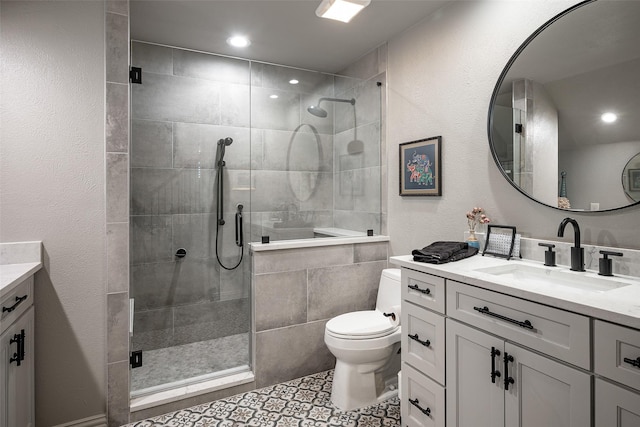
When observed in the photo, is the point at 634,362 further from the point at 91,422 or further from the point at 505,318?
Answer: the point at 91,422

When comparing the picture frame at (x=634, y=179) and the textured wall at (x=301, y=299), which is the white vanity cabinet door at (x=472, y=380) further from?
the textured wall at (x=301, y=299)

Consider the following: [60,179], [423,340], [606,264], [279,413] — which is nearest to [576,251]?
[606,264]

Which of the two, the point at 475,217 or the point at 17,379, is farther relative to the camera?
the point at 475,217

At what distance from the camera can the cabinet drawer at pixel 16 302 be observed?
144 cm

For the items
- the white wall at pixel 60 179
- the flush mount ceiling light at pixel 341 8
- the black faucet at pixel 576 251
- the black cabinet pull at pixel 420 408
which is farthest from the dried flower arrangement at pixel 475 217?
the white wall at pixel 60 179

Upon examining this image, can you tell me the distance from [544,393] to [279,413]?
1.48m

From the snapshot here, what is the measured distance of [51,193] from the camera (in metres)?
1.91

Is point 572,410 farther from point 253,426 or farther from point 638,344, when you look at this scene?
point 253,426

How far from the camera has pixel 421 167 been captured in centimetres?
253

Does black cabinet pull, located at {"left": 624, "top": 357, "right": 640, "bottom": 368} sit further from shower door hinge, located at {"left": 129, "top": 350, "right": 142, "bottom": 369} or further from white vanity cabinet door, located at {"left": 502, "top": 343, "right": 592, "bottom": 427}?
shower door hinge, located at {"left": 129, "top": 350, "right": 142, "bottom": 369}

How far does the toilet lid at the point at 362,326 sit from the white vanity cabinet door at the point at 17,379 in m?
1.54

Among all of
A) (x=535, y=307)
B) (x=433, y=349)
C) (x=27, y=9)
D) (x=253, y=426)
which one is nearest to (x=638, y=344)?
(x=535, y=307)

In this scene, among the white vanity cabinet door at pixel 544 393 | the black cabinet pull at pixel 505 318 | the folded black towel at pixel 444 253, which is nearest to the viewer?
the white vanity cabinet door at pixel 544 393

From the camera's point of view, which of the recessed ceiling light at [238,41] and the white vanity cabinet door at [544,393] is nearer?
the white vanity cabinet door at [544,393]
